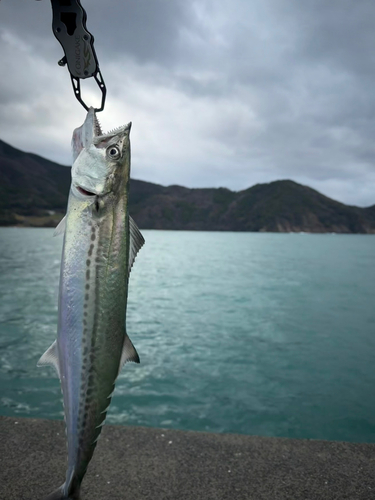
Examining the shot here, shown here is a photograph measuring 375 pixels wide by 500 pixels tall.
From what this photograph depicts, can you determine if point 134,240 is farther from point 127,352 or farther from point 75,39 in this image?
point 75,39

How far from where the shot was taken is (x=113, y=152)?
7.75 ft

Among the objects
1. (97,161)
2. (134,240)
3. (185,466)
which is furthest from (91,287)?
(185,466)

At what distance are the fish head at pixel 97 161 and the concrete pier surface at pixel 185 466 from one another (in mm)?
3084

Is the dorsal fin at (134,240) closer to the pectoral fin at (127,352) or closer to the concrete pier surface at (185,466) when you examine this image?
the pectoral fin at (127,352)

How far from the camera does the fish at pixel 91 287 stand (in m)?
2.29

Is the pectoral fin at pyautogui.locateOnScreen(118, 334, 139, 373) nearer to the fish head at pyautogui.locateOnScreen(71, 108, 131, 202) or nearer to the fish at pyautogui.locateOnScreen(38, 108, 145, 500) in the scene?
the fish at pyautogui.locateOnScreen(38, 108, 145, 500)

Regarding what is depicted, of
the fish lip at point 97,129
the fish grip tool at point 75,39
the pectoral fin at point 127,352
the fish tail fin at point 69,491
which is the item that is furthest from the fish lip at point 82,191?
the fish tail fin at point 69,491

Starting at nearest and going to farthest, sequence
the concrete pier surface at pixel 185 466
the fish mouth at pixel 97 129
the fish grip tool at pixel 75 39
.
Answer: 1. the fish mouth at pixel 97 129
2. the fish grip tool at pixel 75 39
3. the concrete pier surface at pixel 185 466

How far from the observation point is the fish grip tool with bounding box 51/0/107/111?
118 inches

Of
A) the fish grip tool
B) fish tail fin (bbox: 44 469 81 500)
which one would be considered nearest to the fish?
fish tail fin (bbox: 44 469 81 500)

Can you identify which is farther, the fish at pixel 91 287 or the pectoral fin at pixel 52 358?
the pectoral fin at pixel 52 358

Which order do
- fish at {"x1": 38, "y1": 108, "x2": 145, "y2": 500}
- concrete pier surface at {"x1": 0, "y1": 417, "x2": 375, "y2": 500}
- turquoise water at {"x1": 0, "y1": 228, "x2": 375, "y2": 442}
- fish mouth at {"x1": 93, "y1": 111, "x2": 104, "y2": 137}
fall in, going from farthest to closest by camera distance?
turquoise water at {"x1": 0, "y1": 228, "x2": 375, "y2": 442} → concrete pier surface at {"x1": 0, "y1": 417, "x2": 375, "y2": 500} → fish mouth at {"x1": 93, "y1": 111, "x2": 104, "y2": 137} → fish at {"x1": 38, "y1": 108, "x2": 145, "y2": 500}

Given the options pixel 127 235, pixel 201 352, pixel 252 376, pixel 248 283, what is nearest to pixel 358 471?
pixel 127 235

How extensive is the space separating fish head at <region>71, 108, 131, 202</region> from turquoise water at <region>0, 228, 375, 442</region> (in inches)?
353
